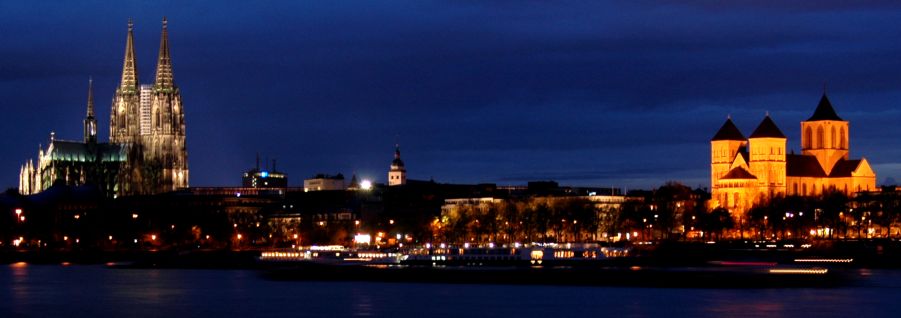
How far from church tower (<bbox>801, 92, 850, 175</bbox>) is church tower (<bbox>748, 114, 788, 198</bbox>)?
553 cm

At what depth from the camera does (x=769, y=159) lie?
183750mm

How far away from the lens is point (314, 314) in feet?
236

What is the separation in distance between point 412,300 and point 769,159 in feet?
360

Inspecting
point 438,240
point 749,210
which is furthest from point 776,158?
point 438,240

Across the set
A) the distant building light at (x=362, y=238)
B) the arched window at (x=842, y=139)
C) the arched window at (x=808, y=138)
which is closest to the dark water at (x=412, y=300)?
the distant building light at (x=362, y=238)

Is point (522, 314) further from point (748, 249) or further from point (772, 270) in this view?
point (748, 249)

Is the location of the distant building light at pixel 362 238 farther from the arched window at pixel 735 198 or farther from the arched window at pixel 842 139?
the arched window at pixel 842 139

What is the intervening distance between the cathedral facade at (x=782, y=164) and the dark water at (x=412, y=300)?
3350 inches

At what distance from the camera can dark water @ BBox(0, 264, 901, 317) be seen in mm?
72688

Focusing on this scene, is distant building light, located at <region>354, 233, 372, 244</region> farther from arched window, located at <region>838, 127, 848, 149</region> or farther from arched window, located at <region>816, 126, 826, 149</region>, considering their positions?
arched window, located at <region>838, 127, 848, 149</region>

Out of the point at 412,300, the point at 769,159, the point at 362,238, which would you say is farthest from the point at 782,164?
the point at 412,300

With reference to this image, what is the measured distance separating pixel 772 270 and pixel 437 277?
1831 cm

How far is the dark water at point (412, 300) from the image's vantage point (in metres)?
72.7

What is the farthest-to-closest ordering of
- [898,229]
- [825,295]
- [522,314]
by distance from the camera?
1. [898,229]
2. [825,295]
3. [522,314]
